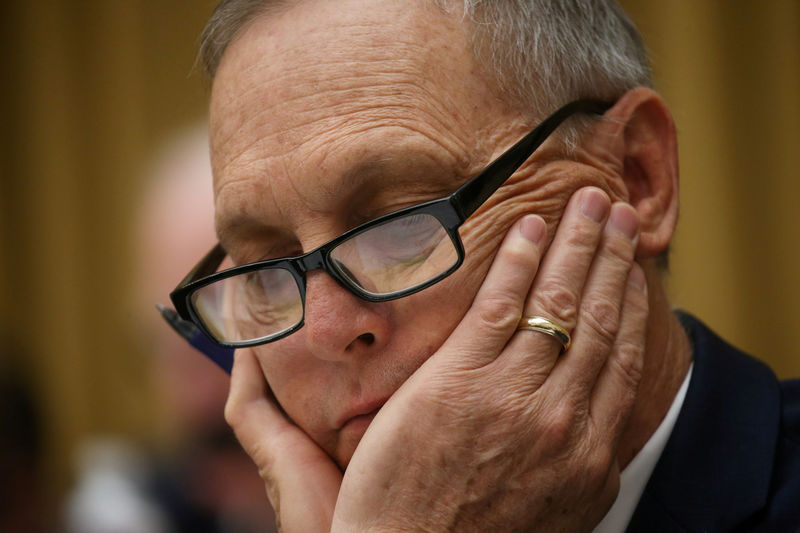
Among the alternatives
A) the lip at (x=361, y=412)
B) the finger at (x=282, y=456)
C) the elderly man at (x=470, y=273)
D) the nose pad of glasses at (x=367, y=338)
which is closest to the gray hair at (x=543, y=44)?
the elderly man at (x=470, y=273)

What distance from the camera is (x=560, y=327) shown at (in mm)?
1470

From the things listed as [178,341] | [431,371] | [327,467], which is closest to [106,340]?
[178,341]

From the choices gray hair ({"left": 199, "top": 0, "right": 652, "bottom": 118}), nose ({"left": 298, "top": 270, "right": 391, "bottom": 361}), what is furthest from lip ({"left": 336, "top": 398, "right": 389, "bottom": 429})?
gray hair ({"left": 199, "top": 0, "right": 652, "bottom": 118})

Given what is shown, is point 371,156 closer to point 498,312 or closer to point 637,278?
point 498,312

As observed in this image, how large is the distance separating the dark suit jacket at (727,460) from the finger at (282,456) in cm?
63

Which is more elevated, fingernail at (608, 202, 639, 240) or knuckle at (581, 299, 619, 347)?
fingernail at (608, 202, 639, 240)

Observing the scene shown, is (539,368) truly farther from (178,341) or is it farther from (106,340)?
(106,340)

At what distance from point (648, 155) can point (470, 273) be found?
516 mm

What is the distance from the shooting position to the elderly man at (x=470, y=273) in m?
1.45

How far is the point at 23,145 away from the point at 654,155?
15.0ft

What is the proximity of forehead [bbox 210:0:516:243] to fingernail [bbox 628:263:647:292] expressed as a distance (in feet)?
1.27

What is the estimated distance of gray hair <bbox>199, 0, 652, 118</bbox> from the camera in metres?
1.58

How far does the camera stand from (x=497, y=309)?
1460 mm

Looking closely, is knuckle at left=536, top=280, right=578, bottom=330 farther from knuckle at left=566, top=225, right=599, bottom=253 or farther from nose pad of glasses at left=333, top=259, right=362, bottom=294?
nose pad of glasses at left=333, top=259, right=362, bottom=294
